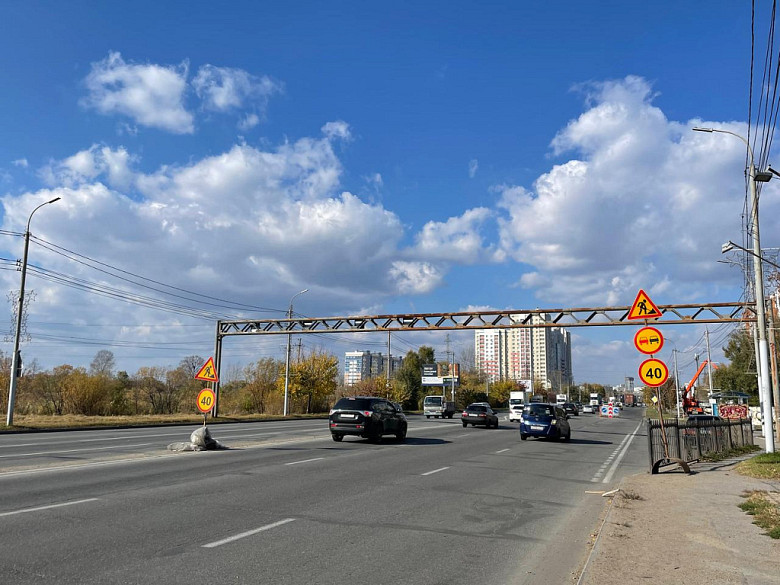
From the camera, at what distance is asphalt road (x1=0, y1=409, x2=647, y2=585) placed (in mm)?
6156

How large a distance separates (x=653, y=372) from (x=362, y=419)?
1165cm

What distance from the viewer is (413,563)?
6555mm

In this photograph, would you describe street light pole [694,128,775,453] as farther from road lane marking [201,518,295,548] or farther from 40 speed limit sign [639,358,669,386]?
road lane marking [201,518,295,548]

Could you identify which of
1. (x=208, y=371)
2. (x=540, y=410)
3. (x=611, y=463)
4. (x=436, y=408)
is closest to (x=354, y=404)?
(x=208, y=371)

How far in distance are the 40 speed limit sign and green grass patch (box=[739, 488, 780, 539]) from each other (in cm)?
300

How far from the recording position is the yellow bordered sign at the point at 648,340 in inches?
538

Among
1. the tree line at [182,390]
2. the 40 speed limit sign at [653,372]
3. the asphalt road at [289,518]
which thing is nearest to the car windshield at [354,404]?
the asphalt road at [289,518]

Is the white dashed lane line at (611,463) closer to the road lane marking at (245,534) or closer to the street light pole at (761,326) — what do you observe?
the street light pole at (761,326)

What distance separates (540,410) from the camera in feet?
87.2

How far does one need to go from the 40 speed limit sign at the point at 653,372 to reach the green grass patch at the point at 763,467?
3195 millimetres

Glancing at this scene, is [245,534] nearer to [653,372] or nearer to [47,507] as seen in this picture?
[47,507]

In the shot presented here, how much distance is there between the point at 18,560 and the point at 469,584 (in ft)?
15.0

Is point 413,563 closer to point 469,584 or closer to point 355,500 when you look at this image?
point 469,584

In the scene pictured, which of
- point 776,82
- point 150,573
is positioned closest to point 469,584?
point 150,573
